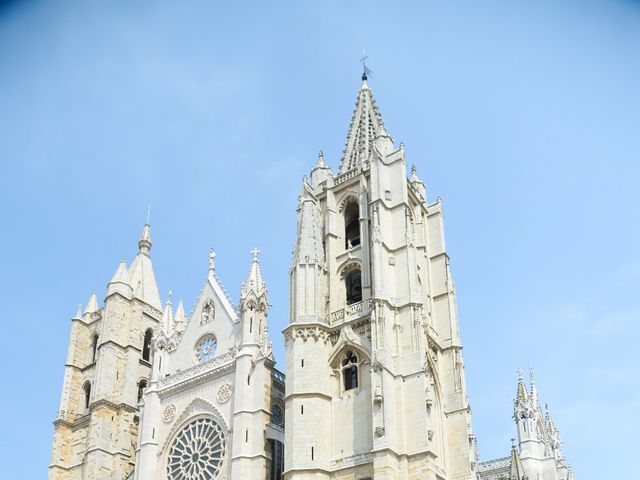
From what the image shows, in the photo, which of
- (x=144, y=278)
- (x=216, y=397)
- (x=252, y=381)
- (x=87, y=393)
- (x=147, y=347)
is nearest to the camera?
(x=252, y=381)

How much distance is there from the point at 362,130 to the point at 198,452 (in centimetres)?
1939

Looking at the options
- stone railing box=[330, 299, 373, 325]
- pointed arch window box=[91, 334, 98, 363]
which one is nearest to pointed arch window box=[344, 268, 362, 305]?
stone railing box=[330, 299, 373, 325]

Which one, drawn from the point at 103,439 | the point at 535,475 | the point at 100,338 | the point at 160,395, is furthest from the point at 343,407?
the point at 535,475

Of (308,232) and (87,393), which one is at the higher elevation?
(308,232)

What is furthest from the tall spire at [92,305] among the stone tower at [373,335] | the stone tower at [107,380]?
the stone tower at [373,335]

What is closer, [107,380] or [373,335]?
[373,335]

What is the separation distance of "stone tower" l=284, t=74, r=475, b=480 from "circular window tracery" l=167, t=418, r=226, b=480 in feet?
14.8

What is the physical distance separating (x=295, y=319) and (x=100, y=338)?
702 inches

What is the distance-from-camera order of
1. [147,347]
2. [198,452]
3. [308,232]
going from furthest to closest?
[147,347]
[308,232]
[198,452]

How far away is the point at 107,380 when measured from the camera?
4778cm

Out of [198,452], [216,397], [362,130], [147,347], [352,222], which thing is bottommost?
[198,452]

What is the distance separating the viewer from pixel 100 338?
49938 millimetres

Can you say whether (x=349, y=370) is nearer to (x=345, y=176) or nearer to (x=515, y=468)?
(x=345, y=176)

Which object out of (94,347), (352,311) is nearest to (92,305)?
(94,347)
